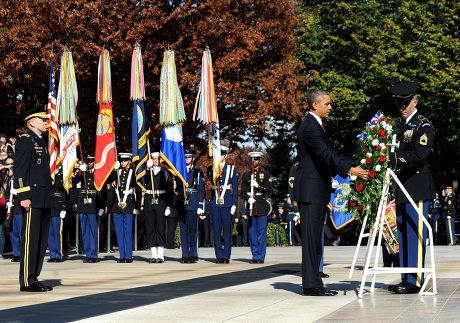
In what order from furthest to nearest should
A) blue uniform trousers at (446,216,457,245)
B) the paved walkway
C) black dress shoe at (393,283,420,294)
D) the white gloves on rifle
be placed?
blue uniform trousers at (446,216,457,245)
the white gloves on rifle
black dress shoe at (393,283,420,294)
the paved walkway

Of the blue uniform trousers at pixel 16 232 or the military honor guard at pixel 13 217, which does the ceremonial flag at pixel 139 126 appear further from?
the blue uniform trousers at pixel 16 232

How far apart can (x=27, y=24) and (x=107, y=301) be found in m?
24.7

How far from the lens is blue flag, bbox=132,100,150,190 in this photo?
2105cm

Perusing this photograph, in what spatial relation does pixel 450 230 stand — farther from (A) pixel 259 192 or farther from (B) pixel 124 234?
(B) pixel 124 234

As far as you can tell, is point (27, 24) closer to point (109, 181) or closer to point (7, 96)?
point (7, 96)

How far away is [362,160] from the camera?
38.0ft

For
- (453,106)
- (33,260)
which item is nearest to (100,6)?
(453,106)

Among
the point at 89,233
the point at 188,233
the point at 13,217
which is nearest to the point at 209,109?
the point at 188,233

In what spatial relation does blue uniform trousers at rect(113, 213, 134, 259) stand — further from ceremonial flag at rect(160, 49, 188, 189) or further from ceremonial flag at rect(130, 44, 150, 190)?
ceremonial flag at rect(160, 49, 188, 189)

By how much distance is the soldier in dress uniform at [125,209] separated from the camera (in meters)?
20.8

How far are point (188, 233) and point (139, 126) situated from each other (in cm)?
283

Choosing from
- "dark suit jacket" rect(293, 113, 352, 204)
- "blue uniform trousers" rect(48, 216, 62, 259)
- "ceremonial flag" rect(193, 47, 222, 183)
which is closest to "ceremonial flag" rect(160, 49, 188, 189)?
"ceremonial flag" rect(193, 47, 222, 183)

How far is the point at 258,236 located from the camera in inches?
780

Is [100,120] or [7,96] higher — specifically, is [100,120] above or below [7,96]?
below
